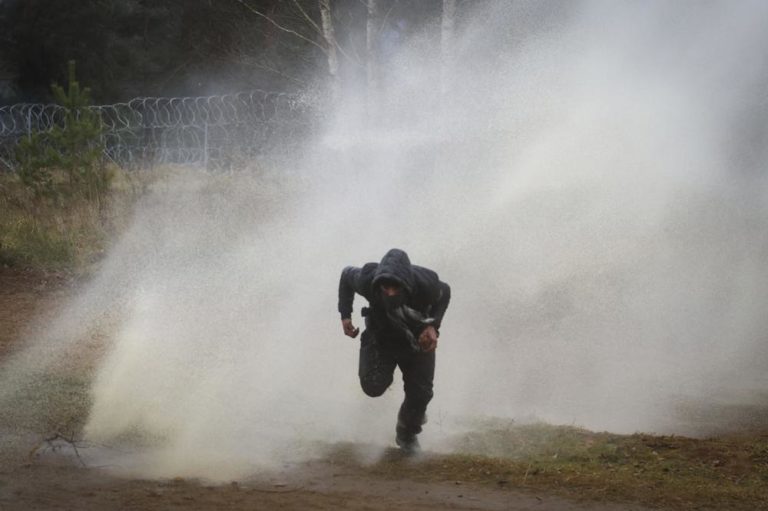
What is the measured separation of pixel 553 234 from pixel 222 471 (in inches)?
380

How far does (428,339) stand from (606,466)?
5.74ft

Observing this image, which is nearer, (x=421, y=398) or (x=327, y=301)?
(x=421, y=398)

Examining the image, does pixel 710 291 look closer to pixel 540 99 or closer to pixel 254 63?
pixel 540 99

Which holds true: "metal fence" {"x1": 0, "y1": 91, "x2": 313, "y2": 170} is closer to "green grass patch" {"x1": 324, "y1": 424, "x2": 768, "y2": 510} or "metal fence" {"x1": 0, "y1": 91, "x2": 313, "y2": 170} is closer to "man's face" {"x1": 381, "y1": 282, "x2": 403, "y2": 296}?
"green grass patch" {"x1": 324, "y1": 424, "x2": 768, "y2": 510}

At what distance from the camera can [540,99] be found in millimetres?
16531

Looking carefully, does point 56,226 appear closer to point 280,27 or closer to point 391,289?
point 280,27

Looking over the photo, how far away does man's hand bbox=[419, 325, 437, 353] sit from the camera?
7.36 meters

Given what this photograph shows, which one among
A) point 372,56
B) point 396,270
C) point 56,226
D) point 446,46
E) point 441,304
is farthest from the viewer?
point 372,56

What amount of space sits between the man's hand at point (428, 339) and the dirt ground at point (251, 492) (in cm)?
100

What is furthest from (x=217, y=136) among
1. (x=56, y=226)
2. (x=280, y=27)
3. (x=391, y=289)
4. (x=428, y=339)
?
(x=428, y=339)

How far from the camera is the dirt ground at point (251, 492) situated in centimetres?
629

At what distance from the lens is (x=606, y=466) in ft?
25.2

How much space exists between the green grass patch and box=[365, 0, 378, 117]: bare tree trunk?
39.9 feet

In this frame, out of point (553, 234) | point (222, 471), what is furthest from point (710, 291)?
point (222, 471)
